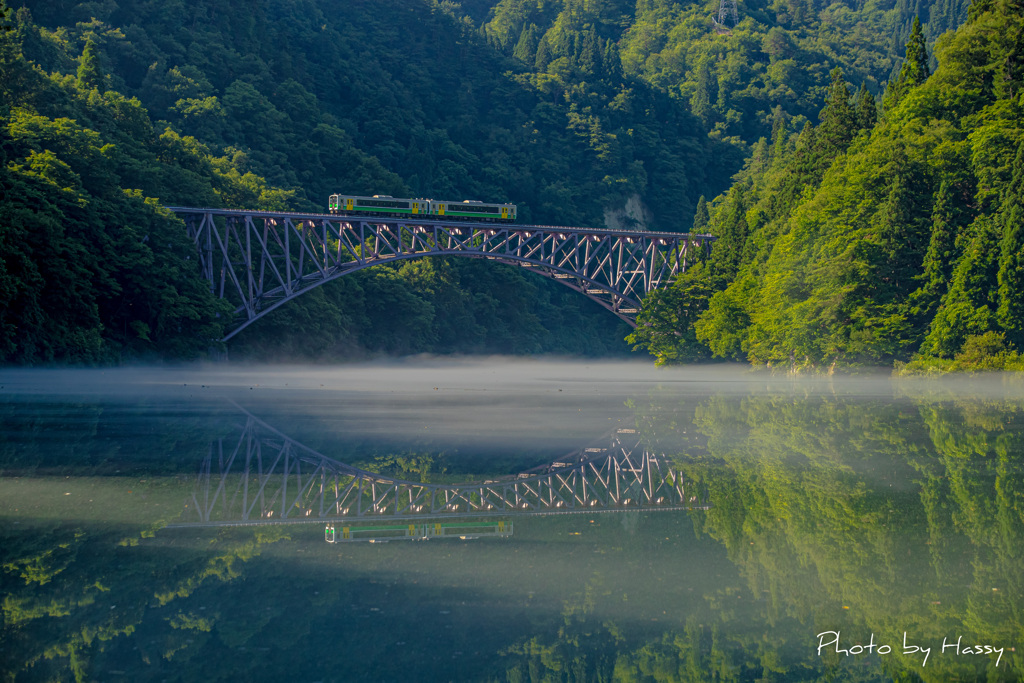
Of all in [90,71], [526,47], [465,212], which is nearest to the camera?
[90,71]

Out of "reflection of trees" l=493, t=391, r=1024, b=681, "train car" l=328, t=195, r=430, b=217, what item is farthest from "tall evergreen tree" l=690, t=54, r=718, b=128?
"reflection of trees" l=493, t=391, r=1024, b=681

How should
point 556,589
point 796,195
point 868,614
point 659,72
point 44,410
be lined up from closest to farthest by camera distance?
point 868,614
point 556,589
point 44,410
point 796,195
point 659,72

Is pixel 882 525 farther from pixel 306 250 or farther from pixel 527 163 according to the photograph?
pixel 527 163

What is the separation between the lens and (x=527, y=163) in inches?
5030

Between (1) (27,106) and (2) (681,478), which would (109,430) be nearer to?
(2) (681,478)

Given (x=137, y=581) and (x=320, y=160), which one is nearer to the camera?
(x=137, y=581)

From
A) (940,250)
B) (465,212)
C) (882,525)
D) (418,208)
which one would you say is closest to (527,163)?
(465,212)

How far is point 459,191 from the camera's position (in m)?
116

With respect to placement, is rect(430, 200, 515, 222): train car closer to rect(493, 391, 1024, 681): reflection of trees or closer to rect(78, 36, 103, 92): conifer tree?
rect(78, 36, 103, 92): conifer tree

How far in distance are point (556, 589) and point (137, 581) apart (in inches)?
129

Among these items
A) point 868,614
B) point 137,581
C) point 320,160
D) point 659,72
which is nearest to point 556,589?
point 868,614

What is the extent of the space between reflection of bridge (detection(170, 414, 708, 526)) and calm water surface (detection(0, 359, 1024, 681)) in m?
0.06

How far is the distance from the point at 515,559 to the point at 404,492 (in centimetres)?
329

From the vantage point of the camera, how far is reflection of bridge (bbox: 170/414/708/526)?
36.0 ft
